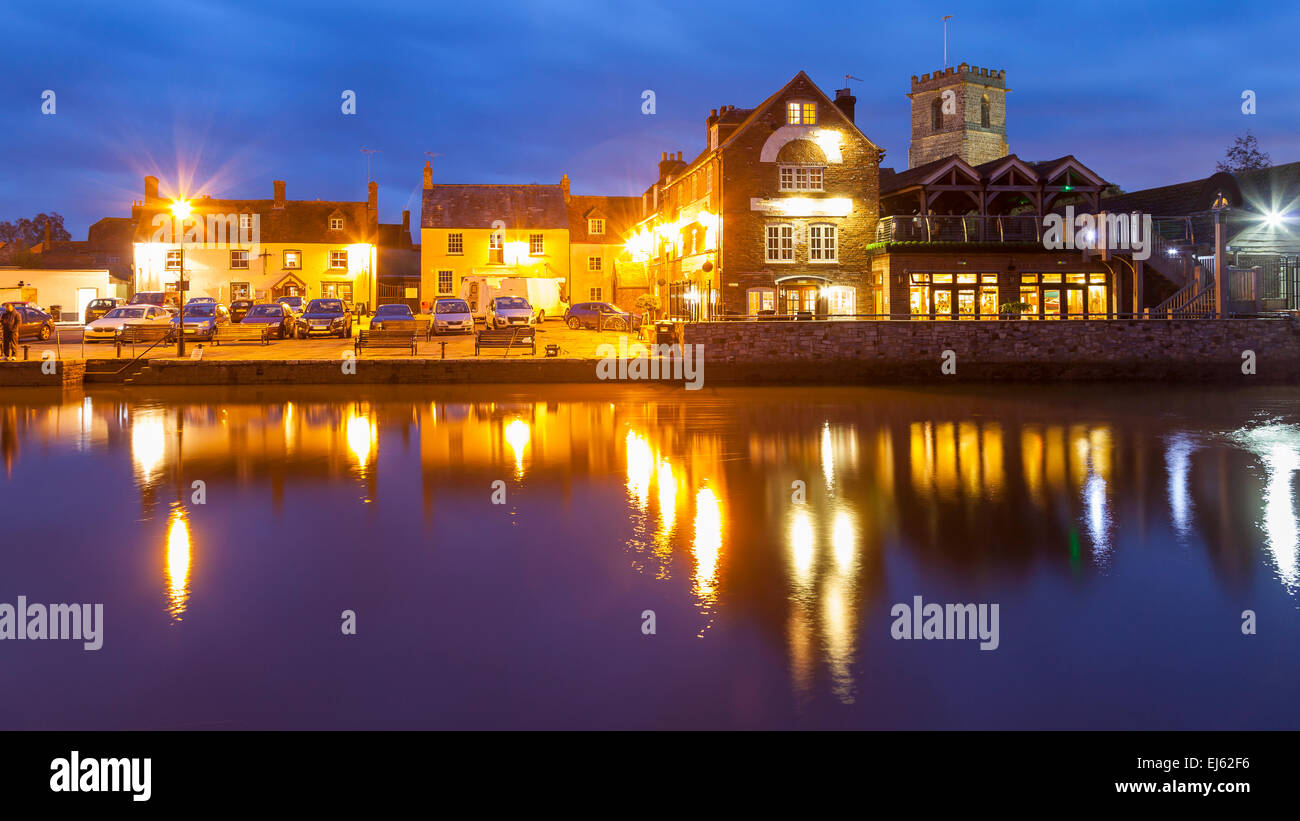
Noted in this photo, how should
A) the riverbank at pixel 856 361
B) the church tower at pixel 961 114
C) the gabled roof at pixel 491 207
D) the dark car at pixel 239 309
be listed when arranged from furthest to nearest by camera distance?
the church tower at pixel 961 114, the gabled roof at pixel 491 207, the dark car at pixel 239 309, the riverbank at pixel 856 361

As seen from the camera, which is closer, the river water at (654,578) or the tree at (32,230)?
the river water at (654,578)

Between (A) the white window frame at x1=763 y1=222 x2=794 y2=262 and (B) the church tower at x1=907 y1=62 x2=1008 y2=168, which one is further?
(B) the church tower at x1=907 y1=62 x2=1008 y2=168

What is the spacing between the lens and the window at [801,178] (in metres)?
41.8

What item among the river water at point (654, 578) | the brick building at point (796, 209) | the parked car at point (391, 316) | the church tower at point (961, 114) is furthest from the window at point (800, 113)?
the church tower at point (961, 114)

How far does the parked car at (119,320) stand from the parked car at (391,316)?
772 cm

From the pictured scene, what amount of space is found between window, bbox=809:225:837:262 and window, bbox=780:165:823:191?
1639 mm

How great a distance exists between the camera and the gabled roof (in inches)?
2474

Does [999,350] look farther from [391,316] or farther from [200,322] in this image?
[200,322]

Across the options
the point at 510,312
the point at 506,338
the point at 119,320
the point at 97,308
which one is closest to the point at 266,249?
the point at 97,308

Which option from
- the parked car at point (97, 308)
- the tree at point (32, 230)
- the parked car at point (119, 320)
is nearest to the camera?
the parked car at point (119, 320)

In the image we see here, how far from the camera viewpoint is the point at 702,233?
44594 mm

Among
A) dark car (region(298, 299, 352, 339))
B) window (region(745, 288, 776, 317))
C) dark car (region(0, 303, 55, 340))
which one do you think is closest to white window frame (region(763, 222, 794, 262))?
window (region(745, 288, 776, 317))

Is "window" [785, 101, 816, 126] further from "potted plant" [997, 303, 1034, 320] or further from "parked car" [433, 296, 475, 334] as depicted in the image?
"parked car" [433, 296, 475, 334]

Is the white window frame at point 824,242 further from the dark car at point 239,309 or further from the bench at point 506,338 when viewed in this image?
the dark car at point 239,309
